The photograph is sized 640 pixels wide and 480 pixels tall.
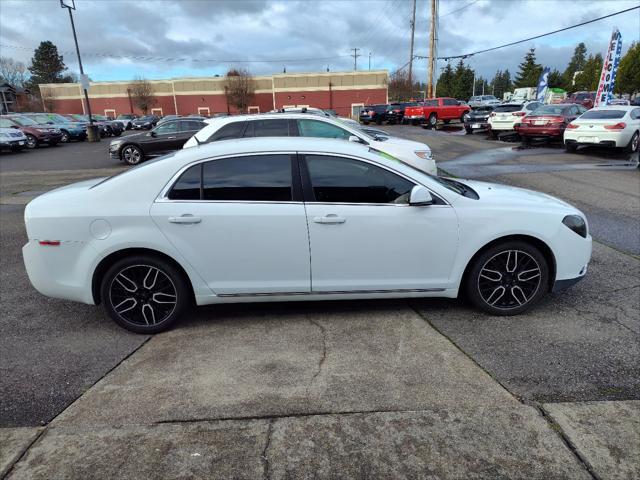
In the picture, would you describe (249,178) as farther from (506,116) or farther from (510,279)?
(506,116)

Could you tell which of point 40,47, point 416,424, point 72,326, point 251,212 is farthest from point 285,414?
point 40,47

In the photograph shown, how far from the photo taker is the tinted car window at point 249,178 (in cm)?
384

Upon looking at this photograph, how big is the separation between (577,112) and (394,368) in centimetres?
1985

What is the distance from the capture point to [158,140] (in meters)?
16.5

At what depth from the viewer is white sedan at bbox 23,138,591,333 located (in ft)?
12.4

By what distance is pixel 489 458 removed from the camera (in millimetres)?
2453

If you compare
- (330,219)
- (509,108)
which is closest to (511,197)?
(330,219)

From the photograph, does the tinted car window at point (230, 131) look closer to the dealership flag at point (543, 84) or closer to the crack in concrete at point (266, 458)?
the crack in concrete at point (266, 458)

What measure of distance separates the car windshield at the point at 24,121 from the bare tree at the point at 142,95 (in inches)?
1577

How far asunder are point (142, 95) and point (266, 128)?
207ft

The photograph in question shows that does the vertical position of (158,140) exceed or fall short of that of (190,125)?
it falls short

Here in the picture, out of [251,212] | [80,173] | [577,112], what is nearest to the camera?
[251,212]

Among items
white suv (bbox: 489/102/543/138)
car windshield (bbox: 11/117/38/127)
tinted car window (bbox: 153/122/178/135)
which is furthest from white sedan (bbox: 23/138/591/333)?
car windshield (bbox: 11/117/38/127)

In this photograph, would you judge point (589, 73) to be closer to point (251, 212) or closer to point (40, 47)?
point (251, 212)
